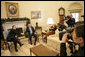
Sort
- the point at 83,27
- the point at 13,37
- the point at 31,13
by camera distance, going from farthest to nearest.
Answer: the point at 31,13 → the point at 13,37 → the point at 83,27

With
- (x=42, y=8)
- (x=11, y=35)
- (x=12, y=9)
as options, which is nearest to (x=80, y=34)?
(x=11, y=35)

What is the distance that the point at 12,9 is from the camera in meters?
4.75

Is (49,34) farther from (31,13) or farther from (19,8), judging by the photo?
(19,8)

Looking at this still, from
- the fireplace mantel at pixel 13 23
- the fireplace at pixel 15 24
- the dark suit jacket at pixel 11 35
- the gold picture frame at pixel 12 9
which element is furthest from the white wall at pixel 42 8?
the dark suit jacket at pixel 11 35

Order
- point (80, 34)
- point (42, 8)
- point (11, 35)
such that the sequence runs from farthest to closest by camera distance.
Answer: point (42, 8), point (11, 35), point (80, 34)

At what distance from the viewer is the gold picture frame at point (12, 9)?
15.2ft

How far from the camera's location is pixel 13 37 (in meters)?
3.46

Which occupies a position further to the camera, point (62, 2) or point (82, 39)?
point (62, 2)

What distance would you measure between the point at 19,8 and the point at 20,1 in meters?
0.43

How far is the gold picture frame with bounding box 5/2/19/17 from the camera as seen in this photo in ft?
15.2

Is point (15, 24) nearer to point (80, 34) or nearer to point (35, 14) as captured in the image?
point (35, 14)

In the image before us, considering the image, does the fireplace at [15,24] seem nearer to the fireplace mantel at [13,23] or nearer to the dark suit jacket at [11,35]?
the fireplace mantel at [13,23]

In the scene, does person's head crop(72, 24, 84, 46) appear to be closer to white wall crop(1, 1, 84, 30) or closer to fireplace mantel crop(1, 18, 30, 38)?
fireplace mantel crop(1, 18, 30, 38)

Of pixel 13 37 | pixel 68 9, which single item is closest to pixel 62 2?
pixel 68 9
